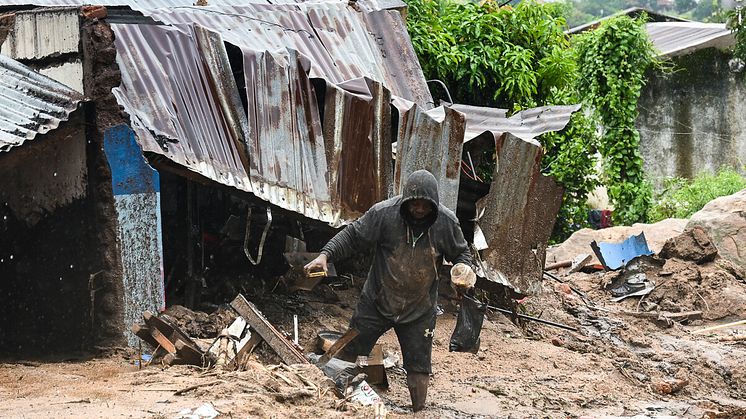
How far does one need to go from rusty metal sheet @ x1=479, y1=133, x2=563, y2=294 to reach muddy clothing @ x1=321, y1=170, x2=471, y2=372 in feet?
10.9

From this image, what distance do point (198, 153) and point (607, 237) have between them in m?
10.8

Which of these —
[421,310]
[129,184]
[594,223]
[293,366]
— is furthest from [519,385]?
[594,223]

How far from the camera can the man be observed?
8.29 metres

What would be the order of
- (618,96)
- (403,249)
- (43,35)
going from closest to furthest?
(403,249)
(43,35)
(618,96)

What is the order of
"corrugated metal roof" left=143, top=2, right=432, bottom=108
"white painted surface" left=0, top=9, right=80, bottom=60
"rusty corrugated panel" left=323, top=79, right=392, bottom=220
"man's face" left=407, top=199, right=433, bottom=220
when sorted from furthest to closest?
→ 1. "corrugated metal roof" left=143, top=2, right=432, bottom=108
2. "rusty corrugated panel" left=323, top=79, right=392, bottom=220
3. "white painted surface" left=0, top=9, right=80, bottom=60
4. "man's face" left=407, top=199, right=433, bottom=220

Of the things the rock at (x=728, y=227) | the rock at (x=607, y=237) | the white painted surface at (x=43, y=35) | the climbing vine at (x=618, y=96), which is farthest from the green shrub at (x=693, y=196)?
the white painted surface at (x=43, y=35)

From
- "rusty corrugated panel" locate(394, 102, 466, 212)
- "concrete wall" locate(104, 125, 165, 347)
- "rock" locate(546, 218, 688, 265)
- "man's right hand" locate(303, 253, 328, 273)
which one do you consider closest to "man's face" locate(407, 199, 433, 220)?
"man's right hand" locate(303, 253, 328, 273)

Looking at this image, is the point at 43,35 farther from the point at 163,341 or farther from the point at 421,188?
the point at 421,188

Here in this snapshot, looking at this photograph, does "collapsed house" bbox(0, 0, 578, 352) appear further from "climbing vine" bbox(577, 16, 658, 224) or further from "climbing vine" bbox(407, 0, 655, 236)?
"climbing vine" bbox(577, 16, 658, 224)

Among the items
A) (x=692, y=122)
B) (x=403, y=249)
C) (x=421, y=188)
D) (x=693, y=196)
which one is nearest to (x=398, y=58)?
(x=403, y=249)

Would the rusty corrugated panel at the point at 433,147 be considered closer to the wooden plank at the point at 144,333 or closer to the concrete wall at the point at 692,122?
the wooden plank at the point at 144,333

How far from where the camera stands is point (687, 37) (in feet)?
95.1

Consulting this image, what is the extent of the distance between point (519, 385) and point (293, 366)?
2.82 m

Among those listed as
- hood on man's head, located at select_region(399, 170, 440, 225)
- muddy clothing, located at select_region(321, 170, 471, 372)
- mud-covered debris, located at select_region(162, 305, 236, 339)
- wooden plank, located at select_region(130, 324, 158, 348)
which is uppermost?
hood on man's head, located at select_region(399, 170, 440, 225)
